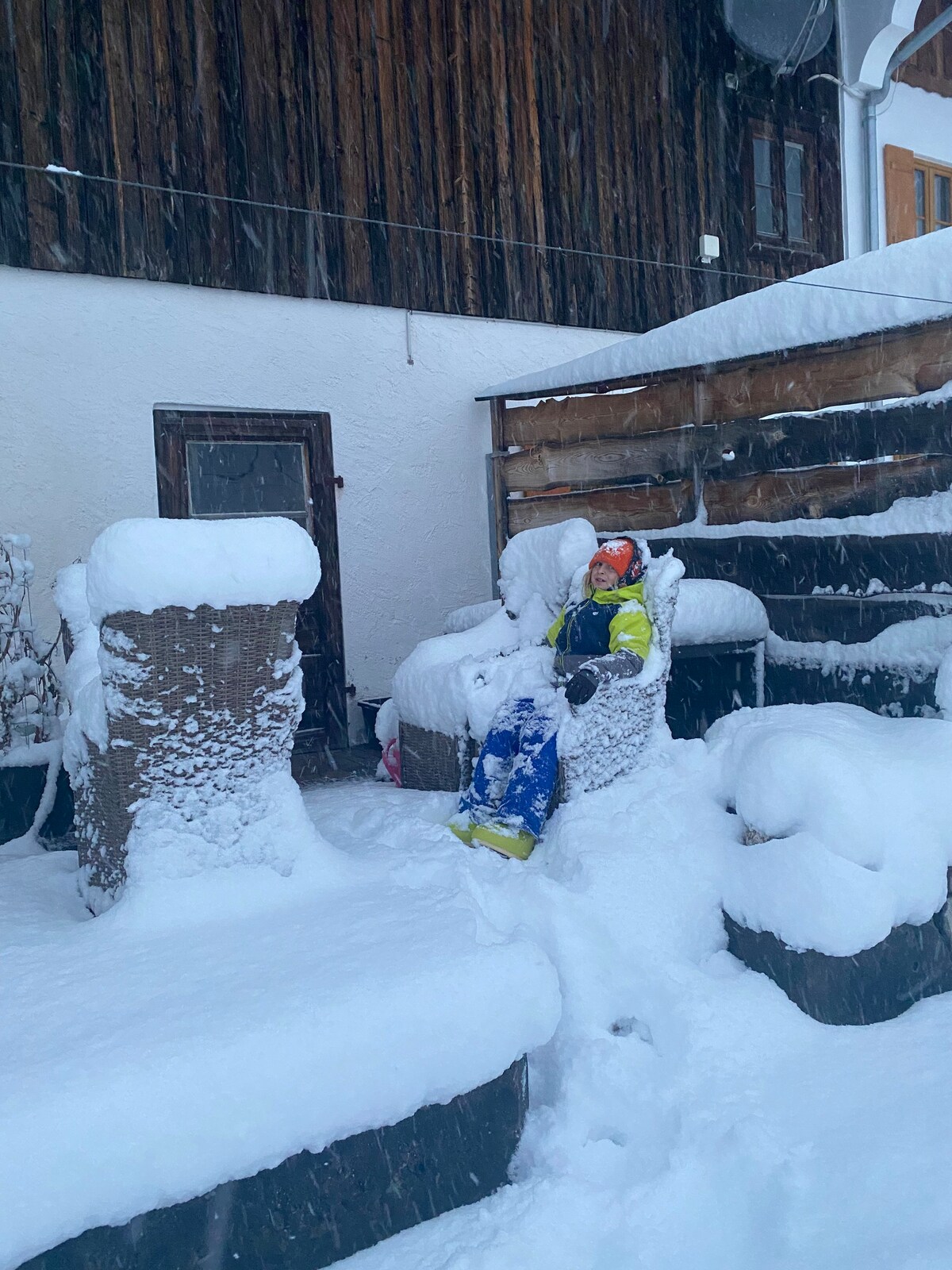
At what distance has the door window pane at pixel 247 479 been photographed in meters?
5.47

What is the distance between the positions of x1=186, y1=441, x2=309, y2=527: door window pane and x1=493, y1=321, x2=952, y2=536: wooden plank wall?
1.34 metres

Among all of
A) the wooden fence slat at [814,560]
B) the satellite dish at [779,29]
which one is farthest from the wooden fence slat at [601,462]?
the satellite dish at [779,29]

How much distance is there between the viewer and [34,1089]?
1862 millimetres

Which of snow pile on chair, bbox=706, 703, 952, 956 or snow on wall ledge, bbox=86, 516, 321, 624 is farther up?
snow on wall ledge, bbox=86, 516, 321, 624

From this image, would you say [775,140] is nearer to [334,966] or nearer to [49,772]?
[49,772]

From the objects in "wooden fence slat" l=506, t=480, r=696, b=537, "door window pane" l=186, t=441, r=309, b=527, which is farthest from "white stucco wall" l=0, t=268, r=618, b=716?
"wooden fence slat" l=506, t=480, r=696, b=537

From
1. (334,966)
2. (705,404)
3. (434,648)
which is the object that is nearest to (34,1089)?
(334,966)

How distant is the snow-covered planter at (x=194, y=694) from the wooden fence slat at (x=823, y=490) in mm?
2761

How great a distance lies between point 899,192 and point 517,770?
777 cm

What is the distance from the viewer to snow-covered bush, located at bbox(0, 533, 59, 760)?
4062 mm

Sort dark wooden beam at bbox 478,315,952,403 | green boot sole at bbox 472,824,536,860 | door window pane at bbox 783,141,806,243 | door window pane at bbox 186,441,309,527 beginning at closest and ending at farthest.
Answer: green boot sole at bbox 472,824,536,860 < dark wooden beam at bbox 478,315,952,403 < door window pane at bbox 186,441,309,527 < door window pane at bbox 783,141,806,243

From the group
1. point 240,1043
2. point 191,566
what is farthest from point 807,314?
point 240,1043

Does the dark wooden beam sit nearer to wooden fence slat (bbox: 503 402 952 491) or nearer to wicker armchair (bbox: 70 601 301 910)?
wooden fence slat (bbox: 503 402 952 491)

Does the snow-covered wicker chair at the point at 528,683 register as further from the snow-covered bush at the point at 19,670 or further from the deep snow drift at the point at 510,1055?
the snow-covered bush at the point at 19,670
